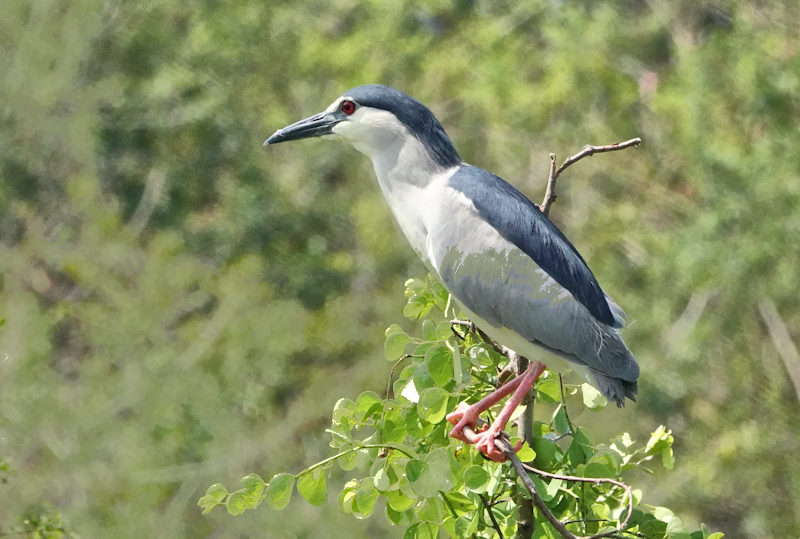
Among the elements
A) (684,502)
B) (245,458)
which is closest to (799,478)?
(684,502)

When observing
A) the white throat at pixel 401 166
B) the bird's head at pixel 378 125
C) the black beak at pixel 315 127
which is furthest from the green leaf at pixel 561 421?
the black beak at pixel 315 127

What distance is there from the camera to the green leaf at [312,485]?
2078mm

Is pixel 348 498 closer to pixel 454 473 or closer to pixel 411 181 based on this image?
pixel 454 473

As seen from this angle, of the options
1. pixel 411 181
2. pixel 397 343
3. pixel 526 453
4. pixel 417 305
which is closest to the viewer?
pixel 526 453

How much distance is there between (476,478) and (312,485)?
1.01 ft

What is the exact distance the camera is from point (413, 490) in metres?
1.99

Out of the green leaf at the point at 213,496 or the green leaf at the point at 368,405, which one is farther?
the green leaf at the point at 368,405

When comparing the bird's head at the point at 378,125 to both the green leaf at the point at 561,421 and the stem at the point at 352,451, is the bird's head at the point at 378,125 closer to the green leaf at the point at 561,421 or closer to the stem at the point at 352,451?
the green leaf at the point at 561,421

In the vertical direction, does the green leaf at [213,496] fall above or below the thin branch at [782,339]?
above

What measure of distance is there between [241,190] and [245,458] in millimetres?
4570

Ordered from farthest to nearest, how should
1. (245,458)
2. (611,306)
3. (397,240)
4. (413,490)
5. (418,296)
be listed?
1. (397,240)
2. (245,458)
3. (611,306)
4. (418,296)
5. (413,490)

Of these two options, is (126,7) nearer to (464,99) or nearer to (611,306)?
(464,99)

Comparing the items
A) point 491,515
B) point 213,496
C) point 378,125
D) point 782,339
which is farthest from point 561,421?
point 782,339

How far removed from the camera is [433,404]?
6.73ft
